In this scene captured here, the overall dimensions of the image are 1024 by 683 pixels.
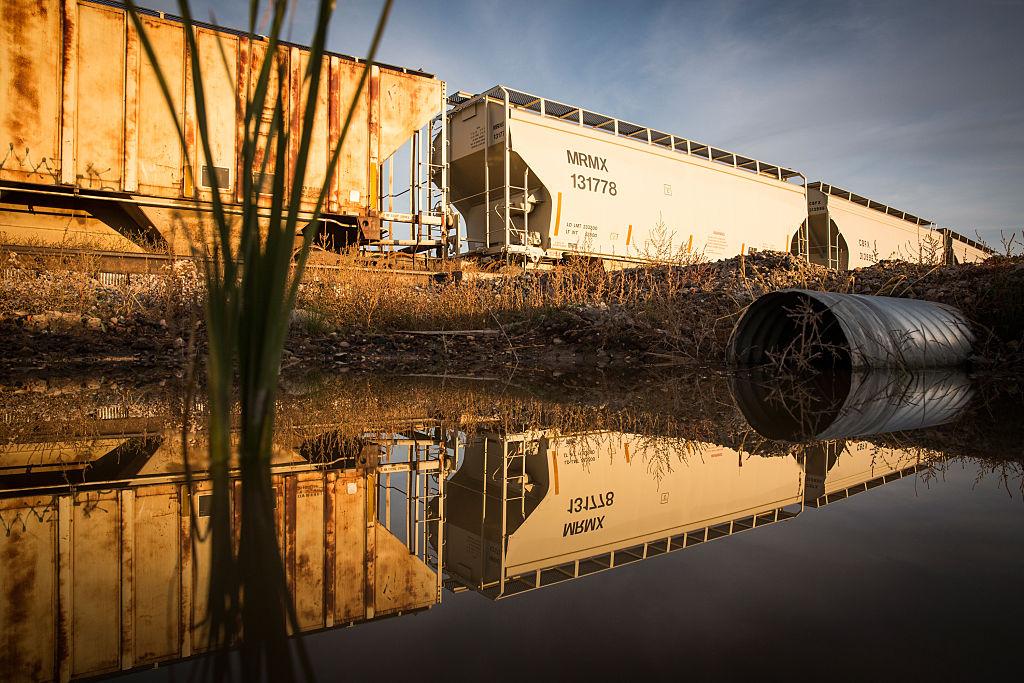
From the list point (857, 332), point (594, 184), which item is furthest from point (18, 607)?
point (594, 184)

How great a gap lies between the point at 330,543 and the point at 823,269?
6520mm

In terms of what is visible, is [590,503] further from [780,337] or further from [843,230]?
[843,230]

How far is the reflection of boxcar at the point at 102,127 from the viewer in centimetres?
754

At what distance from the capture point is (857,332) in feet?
12.7

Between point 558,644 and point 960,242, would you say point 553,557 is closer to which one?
point 558,644

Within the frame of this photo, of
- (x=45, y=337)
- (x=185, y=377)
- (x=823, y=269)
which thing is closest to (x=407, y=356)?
(x=185, y=377)

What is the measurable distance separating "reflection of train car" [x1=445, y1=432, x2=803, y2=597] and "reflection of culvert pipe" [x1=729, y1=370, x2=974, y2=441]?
55cm

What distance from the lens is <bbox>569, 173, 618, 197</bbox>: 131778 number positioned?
38.4 ft

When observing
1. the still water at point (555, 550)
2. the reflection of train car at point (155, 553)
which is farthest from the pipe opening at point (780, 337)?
the reflection of train car at point (155, 553)

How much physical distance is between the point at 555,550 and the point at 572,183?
36.9ft

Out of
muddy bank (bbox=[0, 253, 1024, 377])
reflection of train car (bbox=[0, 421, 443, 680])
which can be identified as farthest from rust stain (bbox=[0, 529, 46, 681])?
muddy bank (bbox=[0, 253, 1024, 377])

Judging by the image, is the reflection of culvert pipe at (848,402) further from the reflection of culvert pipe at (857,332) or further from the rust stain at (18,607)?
the rust stain at (18,607)

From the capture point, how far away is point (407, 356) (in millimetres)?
5492

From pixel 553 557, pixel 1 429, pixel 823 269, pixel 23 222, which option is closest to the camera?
pixel 553 557
